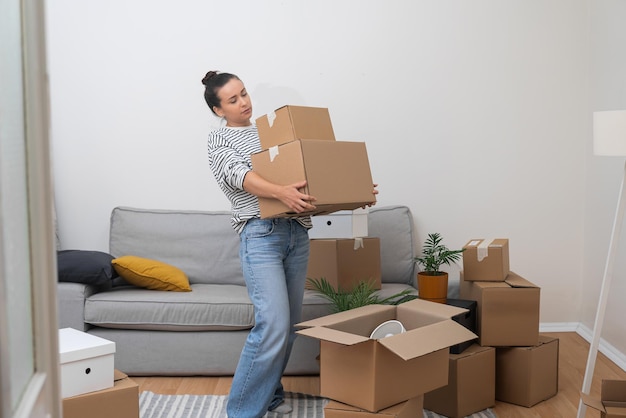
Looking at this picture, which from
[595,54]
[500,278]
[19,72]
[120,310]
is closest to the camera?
[19,72]

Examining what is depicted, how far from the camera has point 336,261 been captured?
125 inches

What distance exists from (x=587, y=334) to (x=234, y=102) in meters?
2.39

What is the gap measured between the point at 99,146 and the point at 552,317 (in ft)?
8.83

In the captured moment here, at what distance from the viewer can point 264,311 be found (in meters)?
2.36

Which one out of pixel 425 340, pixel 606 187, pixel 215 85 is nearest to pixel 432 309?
pixel 425 340

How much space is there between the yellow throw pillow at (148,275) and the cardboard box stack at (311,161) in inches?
42.9

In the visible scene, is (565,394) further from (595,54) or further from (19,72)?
(19,72)

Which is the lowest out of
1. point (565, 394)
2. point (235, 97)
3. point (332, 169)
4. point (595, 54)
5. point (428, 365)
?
point (565, 394)

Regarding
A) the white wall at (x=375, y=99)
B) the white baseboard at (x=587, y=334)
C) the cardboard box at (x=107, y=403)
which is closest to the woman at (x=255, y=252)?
the cardboard box at (x=107, y=403)

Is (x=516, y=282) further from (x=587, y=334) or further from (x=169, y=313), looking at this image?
(x=169, y=313)

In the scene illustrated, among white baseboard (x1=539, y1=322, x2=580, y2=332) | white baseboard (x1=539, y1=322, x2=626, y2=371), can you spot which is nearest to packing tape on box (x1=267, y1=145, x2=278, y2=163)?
white baseboard (x1=539, y1=322, x2=626, y2=371)

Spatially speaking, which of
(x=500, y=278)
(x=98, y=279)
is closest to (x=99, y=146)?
(x=98, y=279)

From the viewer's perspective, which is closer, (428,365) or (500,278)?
(428,365)

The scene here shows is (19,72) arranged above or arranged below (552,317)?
above
